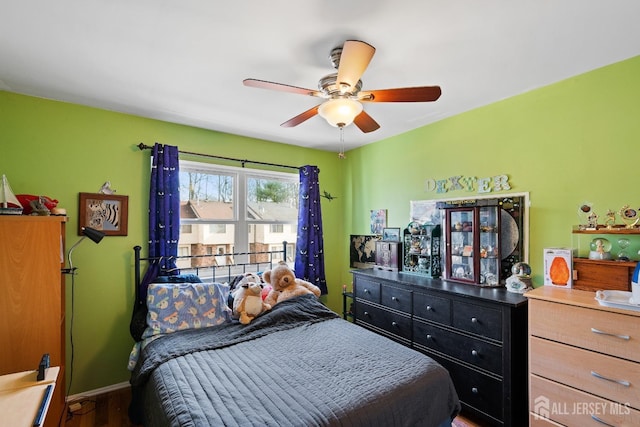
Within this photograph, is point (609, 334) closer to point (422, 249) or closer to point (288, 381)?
point (422, 249)

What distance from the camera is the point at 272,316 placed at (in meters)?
2.46

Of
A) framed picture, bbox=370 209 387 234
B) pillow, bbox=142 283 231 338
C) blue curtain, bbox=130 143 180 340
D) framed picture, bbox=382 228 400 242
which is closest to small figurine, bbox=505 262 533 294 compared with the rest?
framed picture, bbox=382 228 400 242

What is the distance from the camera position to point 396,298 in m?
2.75

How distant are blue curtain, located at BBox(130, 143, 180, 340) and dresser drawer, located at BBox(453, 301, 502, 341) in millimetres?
2524

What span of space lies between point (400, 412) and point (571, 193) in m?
1.90

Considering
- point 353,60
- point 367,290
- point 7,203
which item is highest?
point 353,60

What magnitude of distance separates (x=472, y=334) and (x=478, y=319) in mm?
134

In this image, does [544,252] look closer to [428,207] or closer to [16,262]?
[428,207]

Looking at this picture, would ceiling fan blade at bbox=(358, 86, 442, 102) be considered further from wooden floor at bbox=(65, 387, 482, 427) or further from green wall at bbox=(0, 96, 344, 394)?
wooden floor at bbox=(65, 387, 482, 427)

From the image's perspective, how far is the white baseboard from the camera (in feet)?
8.07

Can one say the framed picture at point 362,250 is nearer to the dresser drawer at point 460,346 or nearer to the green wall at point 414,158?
the green wall at point 414,158

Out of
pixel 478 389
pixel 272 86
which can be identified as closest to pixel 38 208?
pixel 272 86

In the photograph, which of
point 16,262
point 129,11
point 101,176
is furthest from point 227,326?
point 129,11

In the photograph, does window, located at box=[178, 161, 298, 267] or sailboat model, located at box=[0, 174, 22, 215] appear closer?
sailboat model, located at box=[0, 174, 22, 215]
